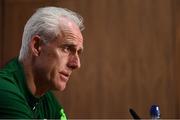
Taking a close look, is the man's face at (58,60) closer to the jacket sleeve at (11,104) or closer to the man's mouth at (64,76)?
the man's mouth at (64,76)

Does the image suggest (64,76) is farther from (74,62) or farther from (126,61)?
(126,61)

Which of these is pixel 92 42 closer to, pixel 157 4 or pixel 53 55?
pixel 157 4

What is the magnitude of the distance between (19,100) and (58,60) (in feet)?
0.78

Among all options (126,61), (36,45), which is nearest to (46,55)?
(36,45)

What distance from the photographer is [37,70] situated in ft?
4.77

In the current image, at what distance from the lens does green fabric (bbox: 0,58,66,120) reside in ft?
4.08

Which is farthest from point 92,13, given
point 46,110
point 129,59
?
point 46,110

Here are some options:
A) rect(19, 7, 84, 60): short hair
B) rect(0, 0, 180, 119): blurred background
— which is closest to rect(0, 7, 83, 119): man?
rect(19, 7, 84, 60): short hair

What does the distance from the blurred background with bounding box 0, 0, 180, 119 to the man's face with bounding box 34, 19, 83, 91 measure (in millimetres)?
1717

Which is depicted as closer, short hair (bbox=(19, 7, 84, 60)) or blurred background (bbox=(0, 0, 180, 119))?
short hair (bbox=(19, 7, 84, 60))

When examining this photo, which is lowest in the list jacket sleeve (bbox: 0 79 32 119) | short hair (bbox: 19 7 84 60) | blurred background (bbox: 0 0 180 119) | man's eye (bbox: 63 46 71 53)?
blurred background (bbox: 0 0 180 119)

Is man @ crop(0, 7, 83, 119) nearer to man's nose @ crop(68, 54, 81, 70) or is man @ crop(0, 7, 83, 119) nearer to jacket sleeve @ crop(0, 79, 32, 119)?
man's nose @ crop(68, 54, 81, 70)

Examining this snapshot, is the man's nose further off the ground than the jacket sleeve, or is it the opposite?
the man's nose

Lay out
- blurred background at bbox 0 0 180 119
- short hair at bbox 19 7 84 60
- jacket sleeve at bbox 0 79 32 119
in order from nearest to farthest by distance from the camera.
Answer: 1. jacket sleeve at bbox 0 79 32 119
2. short hair at bbox 19 7 84 60
3. blurred background at bbox 0 0 180 119
